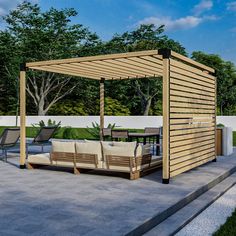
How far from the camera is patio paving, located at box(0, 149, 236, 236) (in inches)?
182

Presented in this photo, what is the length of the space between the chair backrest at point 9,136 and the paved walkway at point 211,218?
6142 mm

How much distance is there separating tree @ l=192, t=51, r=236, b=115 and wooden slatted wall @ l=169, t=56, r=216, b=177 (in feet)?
122

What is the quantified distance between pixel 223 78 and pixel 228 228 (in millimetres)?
44052

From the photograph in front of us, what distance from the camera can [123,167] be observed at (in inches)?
313

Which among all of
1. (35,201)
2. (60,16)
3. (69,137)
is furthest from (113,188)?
(60,16)

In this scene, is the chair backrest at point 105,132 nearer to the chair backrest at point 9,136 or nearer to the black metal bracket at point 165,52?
the chair backrest at point 9,136

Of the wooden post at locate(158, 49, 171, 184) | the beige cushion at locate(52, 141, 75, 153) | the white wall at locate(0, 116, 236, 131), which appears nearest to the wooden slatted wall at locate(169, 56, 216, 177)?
the wooden post at locate(158, 49, 171, 184)

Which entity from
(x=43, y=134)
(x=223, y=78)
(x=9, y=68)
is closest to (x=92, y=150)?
(x=43, y=134)

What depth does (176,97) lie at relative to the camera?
26.6 feet

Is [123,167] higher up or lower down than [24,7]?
lower down

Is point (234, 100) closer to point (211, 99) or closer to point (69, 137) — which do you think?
point (69, 137)

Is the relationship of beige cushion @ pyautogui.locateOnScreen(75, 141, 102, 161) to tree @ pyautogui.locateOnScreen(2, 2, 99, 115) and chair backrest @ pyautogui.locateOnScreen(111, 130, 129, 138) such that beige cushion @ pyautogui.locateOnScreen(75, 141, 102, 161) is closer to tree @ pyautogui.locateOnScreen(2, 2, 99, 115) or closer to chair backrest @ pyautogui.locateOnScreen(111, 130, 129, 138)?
chair backrest @ pyautogui.locateOnScreen(111, 130, 129, 138)

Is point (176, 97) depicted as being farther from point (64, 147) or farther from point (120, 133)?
point (120, 133)

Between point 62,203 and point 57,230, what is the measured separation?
1.30 metres
